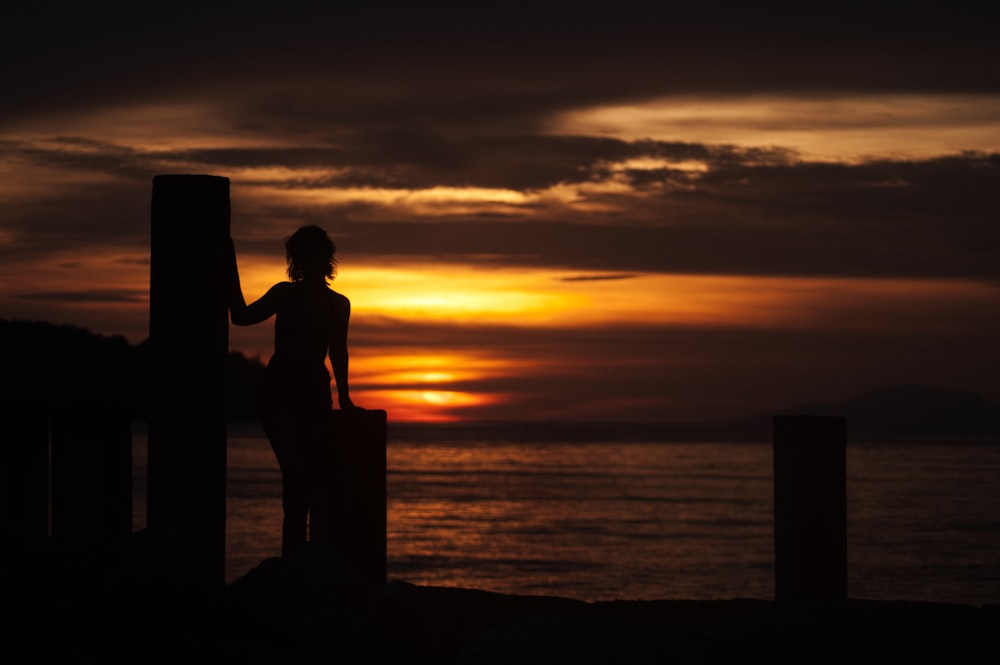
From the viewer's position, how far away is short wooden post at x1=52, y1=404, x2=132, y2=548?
665 centimetres

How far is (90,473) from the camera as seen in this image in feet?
22.0

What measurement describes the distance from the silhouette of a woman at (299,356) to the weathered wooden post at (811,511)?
2.55 m

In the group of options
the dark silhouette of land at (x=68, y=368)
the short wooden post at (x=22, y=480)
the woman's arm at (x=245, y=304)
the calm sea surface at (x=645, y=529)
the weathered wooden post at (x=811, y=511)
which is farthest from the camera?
the dark silhouette of land at (x=68, y=368)

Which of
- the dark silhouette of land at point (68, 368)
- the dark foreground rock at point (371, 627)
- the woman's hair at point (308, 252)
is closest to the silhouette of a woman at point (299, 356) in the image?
the woman's hair at point (308, 252)

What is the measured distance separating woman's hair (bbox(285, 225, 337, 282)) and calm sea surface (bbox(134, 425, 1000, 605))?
3145cm

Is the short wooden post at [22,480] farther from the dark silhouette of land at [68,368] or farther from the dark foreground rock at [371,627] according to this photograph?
the dark silhouette of land at [68,368]

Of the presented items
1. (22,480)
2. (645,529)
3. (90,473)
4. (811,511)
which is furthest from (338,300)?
(645,529)

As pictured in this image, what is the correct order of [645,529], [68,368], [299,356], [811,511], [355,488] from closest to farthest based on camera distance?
[811,511]
[355,488]
[299,356]
[645,529]
[68,368]

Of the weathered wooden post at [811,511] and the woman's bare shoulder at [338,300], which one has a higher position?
the woman's bare shoulder at [338,300]

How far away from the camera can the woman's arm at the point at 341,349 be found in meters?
7.38

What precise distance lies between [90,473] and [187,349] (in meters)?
0.82

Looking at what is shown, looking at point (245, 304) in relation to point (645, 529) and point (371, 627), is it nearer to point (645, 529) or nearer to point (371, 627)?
point (371, 627)

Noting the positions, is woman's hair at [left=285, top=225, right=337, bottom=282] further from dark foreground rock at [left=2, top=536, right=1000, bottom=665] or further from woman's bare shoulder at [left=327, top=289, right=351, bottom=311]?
dark foreground rock at [left=2, top=536, right=1000, bottom=665]

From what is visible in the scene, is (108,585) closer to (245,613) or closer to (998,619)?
(245,613)
